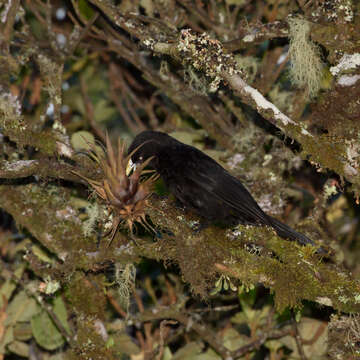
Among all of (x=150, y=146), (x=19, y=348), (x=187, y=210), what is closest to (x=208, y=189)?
(x=187, y=210)

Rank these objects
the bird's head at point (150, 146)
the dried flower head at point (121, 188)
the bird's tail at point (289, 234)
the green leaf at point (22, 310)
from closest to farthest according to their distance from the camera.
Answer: the dried flower head at point (121, 188) < the bird's tail at point (289, 234) < the bird's head at point (150, 146) < the green leaf at point (22, 310)

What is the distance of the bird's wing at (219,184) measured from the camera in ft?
13.1

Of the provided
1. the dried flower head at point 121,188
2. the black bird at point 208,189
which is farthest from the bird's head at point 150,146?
the dried flower head at point 121,188

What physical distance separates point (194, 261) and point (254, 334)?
1.45m

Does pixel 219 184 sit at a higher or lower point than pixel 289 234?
higher

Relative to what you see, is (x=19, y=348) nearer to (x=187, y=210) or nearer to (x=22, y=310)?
(x=22, y=310)

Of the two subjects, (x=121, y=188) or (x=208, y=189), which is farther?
(x=208, y=189)

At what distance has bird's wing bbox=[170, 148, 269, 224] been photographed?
3.99m

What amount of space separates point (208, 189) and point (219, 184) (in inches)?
3.3

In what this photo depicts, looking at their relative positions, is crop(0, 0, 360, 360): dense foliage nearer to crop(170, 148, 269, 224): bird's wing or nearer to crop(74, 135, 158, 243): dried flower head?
crop(74, 135, 158, 243): dried flower head

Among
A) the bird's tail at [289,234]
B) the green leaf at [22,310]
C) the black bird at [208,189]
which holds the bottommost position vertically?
the green leaf at [22,310]

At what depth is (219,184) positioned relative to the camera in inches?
163

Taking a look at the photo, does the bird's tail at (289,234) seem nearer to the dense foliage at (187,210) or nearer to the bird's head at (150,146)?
the dense foliage at (187,210)

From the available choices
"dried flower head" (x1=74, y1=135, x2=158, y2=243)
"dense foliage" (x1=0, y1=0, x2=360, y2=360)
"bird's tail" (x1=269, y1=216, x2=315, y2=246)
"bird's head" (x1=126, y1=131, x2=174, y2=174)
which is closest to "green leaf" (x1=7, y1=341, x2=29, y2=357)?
"dense foliage" (x1=0, y1=0, x2=360, y2=360)
